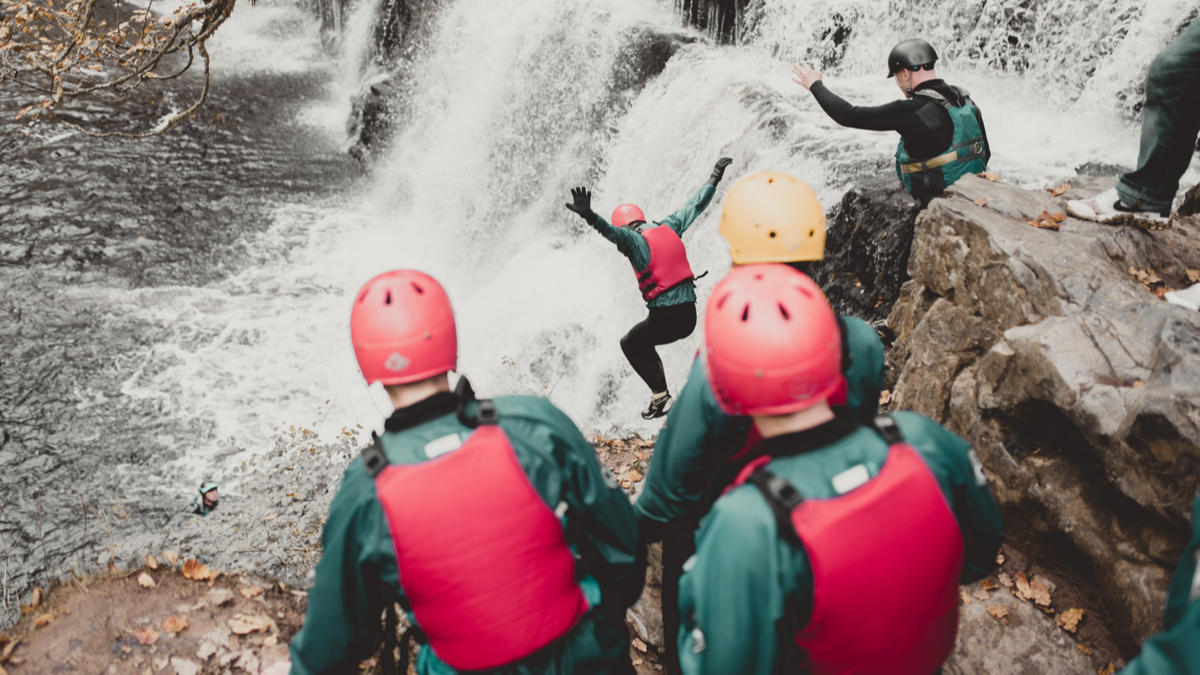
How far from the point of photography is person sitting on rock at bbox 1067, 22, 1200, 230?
11.4ft

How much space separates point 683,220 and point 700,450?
3860 mm

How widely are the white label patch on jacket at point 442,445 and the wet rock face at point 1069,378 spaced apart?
9.73 ft

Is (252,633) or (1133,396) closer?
(1133,396)

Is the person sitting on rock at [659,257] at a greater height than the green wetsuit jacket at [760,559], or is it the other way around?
the green wetsuit jacket at [760,559]

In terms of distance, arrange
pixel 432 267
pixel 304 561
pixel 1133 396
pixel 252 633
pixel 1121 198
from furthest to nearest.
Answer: pixel 432 267
pixel 304 561
pixel 1121 198
pixel 252 633
pixel 1133 396

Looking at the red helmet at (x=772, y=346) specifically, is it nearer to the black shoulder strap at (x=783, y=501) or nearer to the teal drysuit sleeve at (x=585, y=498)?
the black shoulder strap at (x=783, y=501)

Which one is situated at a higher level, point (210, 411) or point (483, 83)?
point (483, 83)

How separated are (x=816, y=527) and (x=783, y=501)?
0.09m

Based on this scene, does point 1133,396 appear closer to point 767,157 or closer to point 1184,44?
point 1184,44

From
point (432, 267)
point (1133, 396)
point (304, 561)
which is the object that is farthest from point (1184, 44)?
point (432, 267)

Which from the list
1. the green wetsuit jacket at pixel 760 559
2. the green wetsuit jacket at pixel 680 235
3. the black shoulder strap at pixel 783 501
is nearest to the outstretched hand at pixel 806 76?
the green wetsuit jacket at pixel 680 235

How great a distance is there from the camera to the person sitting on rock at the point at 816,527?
1478 millimetres

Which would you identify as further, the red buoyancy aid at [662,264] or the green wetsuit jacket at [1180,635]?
the red buoyancy aid at [662,264]

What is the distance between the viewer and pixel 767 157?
757 centimetres
